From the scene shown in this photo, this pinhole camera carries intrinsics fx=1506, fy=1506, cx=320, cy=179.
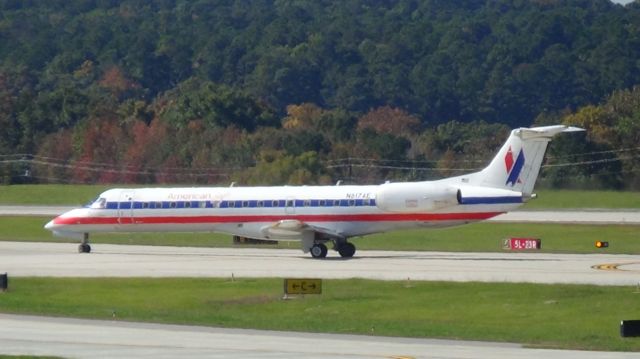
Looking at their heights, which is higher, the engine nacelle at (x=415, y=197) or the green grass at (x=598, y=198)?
the engine nacelle at (x=415, y=197)

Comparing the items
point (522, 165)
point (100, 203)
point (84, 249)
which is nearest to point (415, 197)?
point (522, 165)

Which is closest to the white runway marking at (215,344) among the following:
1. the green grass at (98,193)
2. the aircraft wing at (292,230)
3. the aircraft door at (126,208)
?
the aircraft wing at (292,230)

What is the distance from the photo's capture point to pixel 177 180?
101m

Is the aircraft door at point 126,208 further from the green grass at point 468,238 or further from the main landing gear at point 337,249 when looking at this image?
the main landing gear at point 337,249

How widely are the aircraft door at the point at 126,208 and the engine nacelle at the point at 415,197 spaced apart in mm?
10727

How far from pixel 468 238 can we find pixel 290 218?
15.8 meters

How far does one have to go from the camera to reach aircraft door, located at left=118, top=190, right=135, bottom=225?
5966 cm

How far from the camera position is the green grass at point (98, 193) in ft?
282

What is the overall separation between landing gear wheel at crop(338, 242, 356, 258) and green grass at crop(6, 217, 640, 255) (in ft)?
25.2

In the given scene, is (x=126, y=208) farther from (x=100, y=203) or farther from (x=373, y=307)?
(x=373, y=307)

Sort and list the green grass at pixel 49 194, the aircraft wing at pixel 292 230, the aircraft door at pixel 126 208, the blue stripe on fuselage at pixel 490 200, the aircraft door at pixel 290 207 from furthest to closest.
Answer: the green grass at pixel 49 194, the aircraft door at pixel 126 208, the aircraft door at pixel 290 207, the aircraft wing at pixel 292 230, the blue stripe on fuselage at pixel 490 200

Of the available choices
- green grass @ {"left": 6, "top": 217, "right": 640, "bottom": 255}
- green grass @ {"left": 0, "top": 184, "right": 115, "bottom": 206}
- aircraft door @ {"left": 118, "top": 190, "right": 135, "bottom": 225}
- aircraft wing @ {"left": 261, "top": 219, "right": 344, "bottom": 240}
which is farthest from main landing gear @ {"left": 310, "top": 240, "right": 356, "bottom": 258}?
green grass @ {"left": 0, "top": 184, "right": 115, "bottom": 206}

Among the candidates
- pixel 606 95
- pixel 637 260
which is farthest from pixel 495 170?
pixel 606 95

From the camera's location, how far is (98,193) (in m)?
96.1
